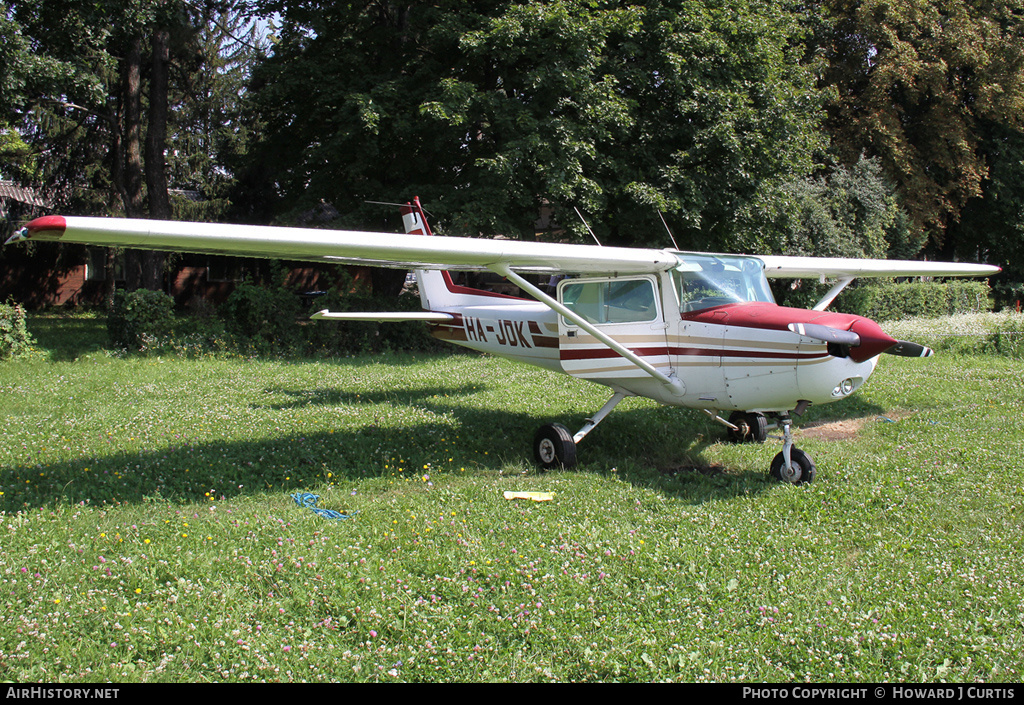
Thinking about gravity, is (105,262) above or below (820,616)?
above

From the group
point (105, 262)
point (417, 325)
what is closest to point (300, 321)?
point (417, 325)

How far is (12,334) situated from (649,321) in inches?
513

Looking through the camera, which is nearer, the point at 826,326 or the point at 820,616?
the point at 820,616

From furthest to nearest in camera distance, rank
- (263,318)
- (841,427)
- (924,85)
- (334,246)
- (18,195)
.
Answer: (18,195)
(924,85)
(263,318)
(841,427)
(334,246)

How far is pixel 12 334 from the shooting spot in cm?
1310

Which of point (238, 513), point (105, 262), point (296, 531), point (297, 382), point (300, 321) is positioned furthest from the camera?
point (105, 262)

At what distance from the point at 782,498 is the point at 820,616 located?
7.19 ft

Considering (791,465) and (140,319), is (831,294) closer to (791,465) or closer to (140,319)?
(791,465)

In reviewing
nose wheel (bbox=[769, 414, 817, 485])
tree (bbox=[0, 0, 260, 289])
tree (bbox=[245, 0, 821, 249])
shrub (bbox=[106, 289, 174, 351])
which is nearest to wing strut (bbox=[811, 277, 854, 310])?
nose wheel (bbox=[769, 414, 817, 485])

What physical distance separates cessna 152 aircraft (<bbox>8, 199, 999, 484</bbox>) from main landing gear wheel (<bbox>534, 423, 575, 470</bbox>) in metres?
0.01

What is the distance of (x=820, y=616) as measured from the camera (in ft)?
13.2

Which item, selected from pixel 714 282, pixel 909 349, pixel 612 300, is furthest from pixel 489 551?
pixel 909 349

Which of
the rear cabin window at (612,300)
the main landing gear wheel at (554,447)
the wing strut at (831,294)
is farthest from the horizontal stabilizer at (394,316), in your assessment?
the wing strut at (831,294)
